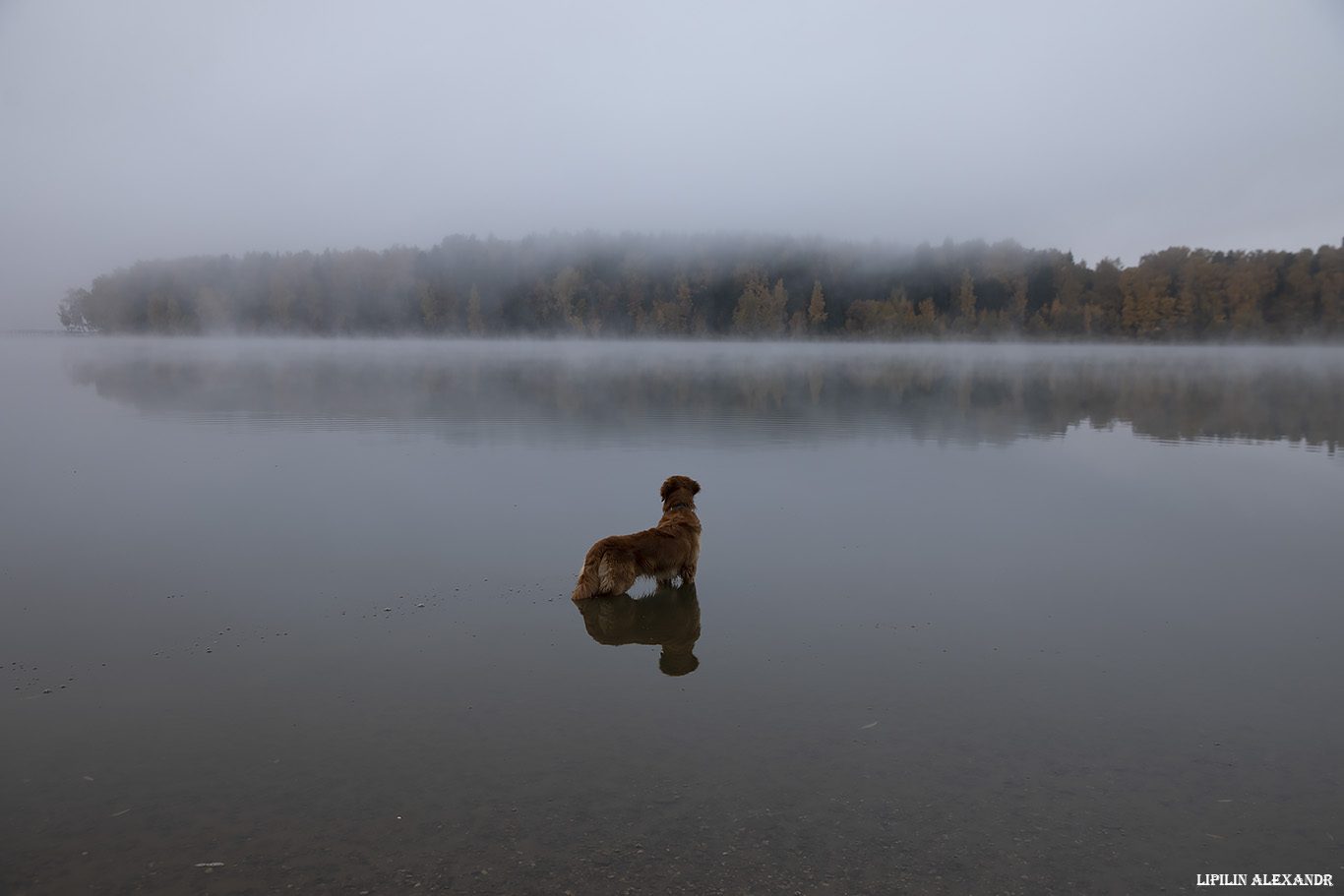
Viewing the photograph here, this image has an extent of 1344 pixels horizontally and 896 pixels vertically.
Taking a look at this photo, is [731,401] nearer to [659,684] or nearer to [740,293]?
[659,684]

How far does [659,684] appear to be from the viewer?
5352mm

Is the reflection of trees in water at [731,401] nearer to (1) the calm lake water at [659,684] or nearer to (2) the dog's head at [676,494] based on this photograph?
(1) the calm lake water at [659,684]

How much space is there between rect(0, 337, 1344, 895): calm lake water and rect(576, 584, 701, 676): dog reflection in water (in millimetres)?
40

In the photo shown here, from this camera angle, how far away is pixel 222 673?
17.6 ft

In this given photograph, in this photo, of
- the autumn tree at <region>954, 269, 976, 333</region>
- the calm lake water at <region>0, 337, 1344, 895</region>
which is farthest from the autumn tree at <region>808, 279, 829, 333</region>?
the calm lake water at <region>0, 337, 1344, 895</region>

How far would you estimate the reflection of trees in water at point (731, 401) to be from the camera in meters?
19.0

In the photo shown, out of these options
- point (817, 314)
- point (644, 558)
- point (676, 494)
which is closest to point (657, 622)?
point (644, 558)

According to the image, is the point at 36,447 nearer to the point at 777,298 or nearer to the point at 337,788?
the point at 337,788

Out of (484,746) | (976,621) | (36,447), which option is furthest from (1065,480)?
(36,447)

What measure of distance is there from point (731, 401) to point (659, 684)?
20.5 metres

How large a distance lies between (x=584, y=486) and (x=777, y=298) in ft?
453

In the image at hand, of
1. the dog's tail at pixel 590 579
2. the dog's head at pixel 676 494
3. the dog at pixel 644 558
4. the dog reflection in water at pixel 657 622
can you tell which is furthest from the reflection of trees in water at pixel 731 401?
the dog's tail at pixel 590 579

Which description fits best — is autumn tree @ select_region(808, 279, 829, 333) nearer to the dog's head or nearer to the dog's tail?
the dog's head

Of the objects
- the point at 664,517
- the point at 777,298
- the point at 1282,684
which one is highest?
the point at 777,298
